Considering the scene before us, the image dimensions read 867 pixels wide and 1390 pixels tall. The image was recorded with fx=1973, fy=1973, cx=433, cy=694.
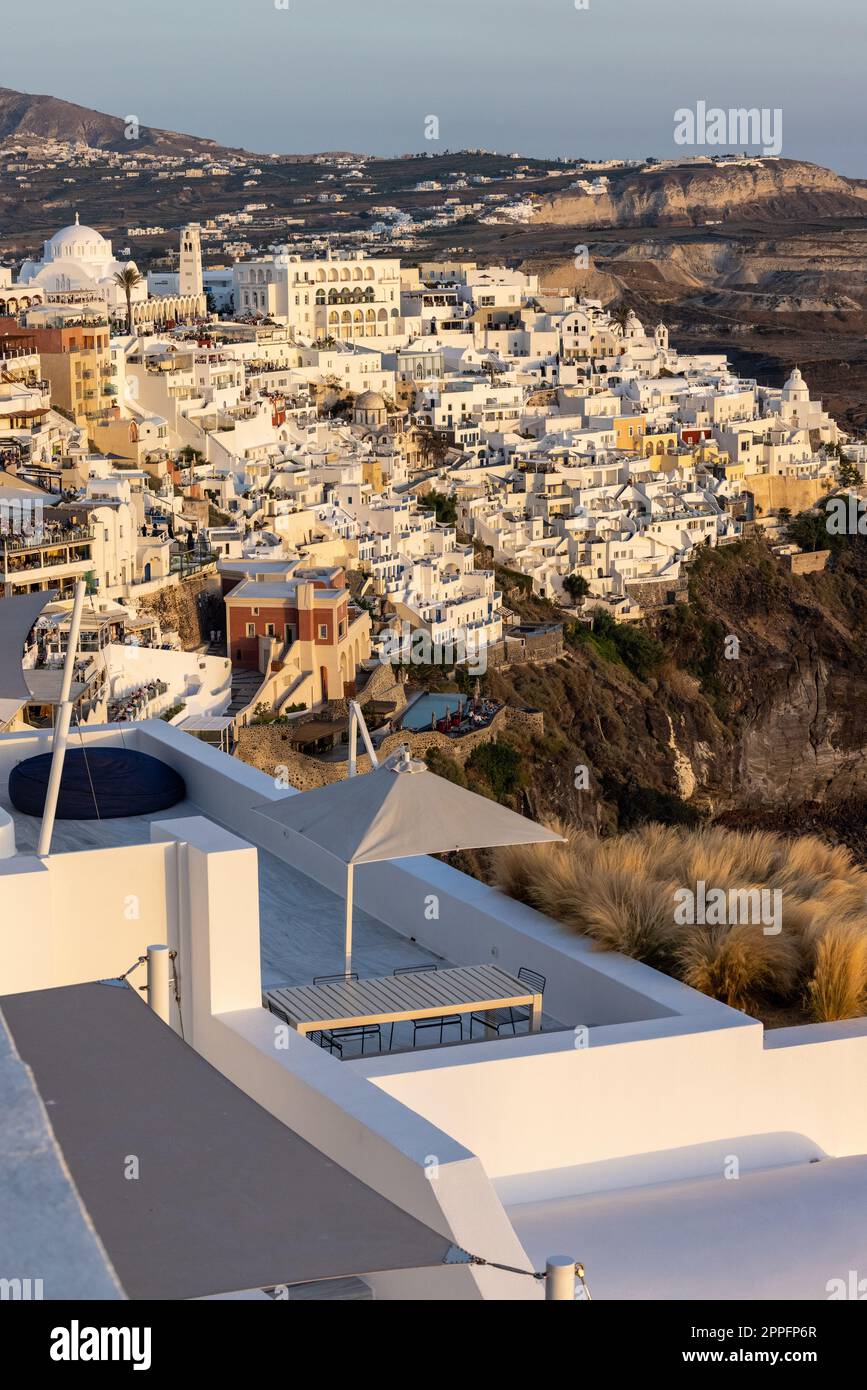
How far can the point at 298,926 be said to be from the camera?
257 inches

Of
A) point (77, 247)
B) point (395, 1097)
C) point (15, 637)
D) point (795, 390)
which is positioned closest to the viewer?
point (395, 1097)

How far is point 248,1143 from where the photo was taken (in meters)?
3.81

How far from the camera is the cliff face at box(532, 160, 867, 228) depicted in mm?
118062

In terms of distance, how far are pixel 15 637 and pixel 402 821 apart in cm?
241

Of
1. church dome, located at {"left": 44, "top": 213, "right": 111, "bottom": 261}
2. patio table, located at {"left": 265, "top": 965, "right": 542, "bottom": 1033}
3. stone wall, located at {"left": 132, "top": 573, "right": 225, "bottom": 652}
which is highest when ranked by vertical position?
church dome, located at {"left": 44, "top": 213, "right": 111, "bottom": 261}

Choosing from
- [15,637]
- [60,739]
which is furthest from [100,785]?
[60,739]

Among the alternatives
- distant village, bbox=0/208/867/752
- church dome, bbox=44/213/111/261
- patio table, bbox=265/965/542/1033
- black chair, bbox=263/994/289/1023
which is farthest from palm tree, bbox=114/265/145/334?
black chair, bbox=263/994/289/1023

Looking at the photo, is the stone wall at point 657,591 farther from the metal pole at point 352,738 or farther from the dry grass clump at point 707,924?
the dry grass clump at point 707,924

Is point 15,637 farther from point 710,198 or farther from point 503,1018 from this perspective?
point 710,198

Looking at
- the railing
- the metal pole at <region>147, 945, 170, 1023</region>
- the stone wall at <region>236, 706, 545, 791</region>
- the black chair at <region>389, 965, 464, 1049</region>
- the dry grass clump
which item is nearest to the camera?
the metal pole at <region>147, 945, 170, 1023</region>

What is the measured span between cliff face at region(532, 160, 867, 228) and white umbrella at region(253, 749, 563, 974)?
108770 millimetres

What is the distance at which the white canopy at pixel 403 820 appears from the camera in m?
5.84

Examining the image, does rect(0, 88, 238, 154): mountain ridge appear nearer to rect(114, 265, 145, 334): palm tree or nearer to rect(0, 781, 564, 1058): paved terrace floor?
rect(114, 265, 145, 334): palm tree
